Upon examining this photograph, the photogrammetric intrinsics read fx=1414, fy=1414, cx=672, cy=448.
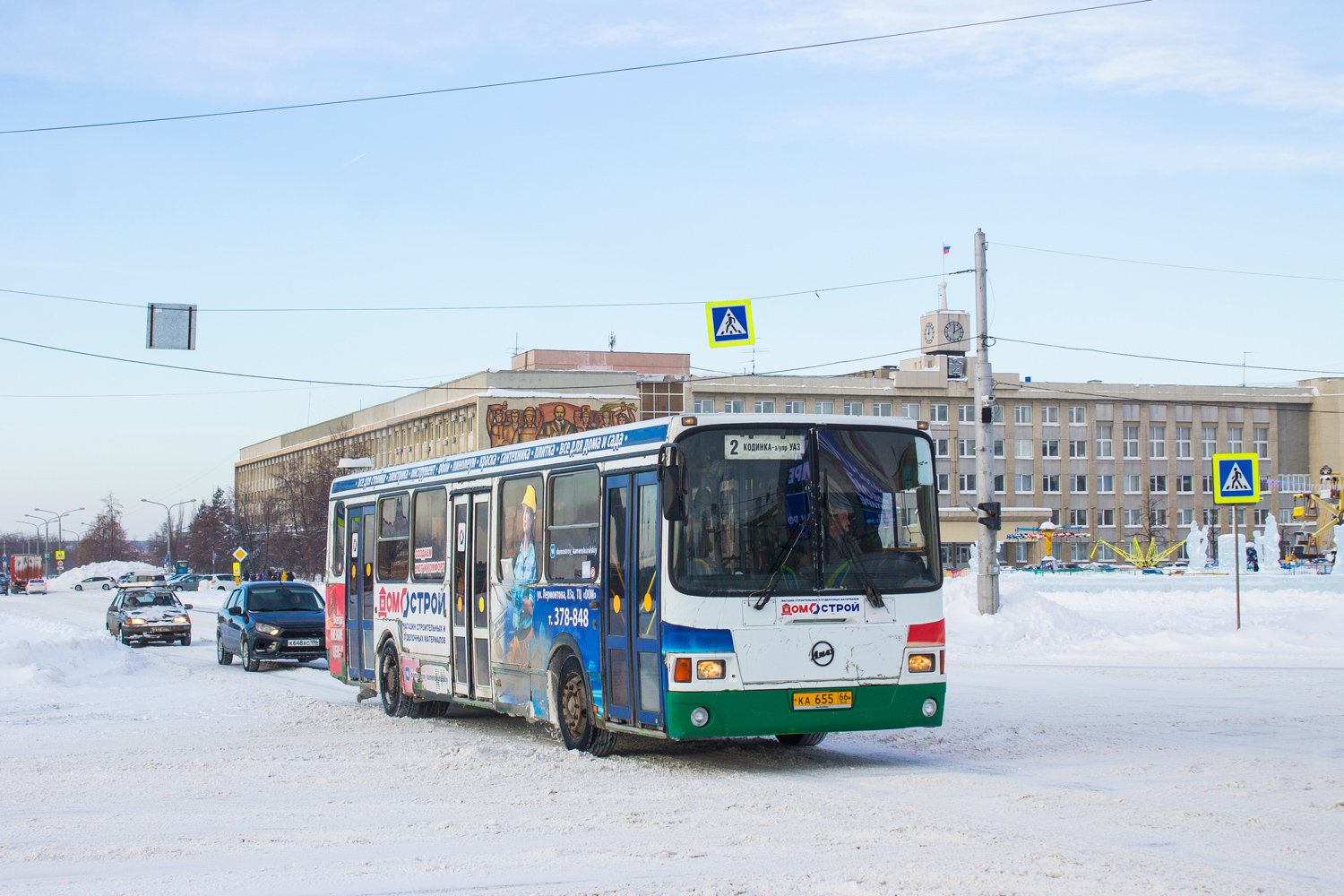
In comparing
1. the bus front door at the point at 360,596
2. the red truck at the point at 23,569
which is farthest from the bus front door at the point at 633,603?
the red truck at the point at 23,569

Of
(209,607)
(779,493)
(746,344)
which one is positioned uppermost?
(746,344)

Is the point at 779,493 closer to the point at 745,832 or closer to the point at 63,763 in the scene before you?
the point at 745,832

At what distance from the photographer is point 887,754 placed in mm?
12547

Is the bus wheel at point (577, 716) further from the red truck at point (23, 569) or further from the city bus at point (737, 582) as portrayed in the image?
the red truck at point (23, 569)

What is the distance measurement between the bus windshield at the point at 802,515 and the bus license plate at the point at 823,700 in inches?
31.9

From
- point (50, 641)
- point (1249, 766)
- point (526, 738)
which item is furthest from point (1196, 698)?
point (50, 641)

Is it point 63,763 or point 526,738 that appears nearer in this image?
point 63,763

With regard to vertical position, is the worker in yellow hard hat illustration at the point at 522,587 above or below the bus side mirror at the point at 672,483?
below

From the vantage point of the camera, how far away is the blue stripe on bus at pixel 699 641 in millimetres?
11094

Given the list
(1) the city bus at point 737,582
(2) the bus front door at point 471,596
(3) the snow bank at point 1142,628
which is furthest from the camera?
(3) the snow bank at point 1142,628

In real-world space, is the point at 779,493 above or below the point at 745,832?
above

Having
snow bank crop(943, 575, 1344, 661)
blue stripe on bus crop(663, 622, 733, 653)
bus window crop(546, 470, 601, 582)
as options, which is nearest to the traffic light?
snow bank crop(943, 575, 1344, 661)

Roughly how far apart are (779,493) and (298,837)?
4.63 m

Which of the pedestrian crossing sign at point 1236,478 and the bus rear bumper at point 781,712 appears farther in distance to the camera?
the pedestrian crossing sign at point 1236,478
